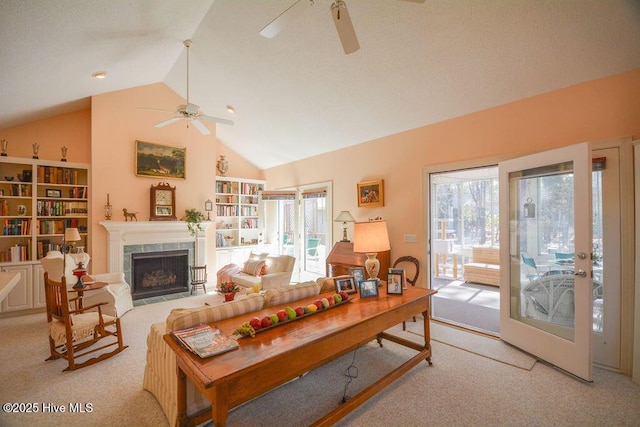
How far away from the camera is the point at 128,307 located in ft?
14.8

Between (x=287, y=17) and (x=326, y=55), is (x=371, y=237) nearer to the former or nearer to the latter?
(x=287, y=17)

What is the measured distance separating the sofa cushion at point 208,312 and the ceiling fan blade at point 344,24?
6.60 feet

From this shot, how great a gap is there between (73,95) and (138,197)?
6.04 ft

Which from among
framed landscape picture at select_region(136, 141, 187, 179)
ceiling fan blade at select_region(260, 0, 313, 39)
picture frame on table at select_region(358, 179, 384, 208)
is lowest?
picture frame on table at select_region(358, 179, 384, 208)

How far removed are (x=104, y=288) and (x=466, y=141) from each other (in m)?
5.30

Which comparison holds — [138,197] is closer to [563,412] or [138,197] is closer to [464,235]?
[563,412]

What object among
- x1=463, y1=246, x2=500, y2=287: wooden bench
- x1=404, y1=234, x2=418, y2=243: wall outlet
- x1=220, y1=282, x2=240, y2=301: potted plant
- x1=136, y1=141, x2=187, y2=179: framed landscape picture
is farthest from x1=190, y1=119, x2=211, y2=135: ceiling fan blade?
x1=463, y1=246, x2=500, y2=287: wooden bench

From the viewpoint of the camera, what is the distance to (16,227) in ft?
14.5

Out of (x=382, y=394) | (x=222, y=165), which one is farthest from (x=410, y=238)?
(x=222, y=165)

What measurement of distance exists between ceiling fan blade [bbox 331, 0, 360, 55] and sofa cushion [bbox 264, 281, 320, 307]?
195cm

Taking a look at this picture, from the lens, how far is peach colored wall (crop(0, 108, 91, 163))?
4656 mm

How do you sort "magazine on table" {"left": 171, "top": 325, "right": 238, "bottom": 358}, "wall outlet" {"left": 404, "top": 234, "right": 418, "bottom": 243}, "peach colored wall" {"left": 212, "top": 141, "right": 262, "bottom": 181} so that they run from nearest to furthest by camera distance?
1. "magazine on table" {"left": 171, "top": 325, "right": 238, "bottom": 358}
2. "wall outlet" {"left": 404, "top": 234, "right": 418, "bottom": 243}
3. "peach colored wall" {"left": 212, "top": 141, "right": 262, "bottom": 181}

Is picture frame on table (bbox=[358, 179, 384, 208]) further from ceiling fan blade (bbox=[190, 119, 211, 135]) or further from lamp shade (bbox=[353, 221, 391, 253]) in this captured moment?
ceiling fan blade (bbox=[190, 119, 211, 135])

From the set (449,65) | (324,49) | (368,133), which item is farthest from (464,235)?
(324,49)
